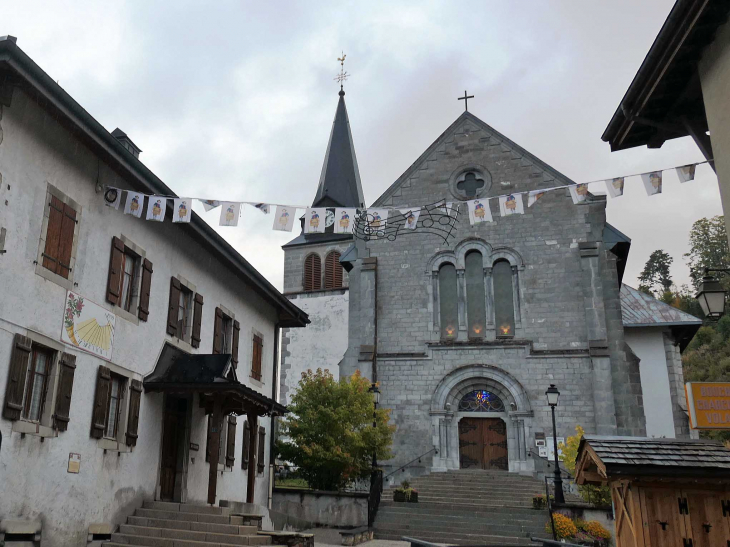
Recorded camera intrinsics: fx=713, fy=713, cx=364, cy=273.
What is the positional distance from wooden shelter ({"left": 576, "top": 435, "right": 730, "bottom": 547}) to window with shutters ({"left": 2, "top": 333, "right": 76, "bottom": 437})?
331 inches

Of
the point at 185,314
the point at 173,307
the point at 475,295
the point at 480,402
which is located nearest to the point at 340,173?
the point at 475,295

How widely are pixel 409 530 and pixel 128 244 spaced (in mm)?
11677

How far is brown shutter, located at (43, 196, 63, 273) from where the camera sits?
38.9 ft

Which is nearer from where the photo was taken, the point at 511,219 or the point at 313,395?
the point at 313,395

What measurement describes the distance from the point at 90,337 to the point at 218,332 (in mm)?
5970

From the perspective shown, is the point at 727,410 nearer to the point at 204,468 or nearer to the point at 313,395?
the point at 204,468

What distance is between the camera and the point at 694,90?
9.41m

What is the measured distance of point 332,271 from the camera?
1766 inches

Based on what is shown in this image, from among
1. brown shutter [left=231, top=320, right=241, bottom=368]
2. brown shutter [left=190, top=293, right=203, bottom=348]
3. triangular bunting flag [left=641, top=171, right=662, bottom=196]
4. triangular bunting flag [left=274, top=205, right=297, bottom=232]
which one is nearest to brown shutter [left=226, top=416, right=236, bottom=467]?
brown shutter [left=231, top=320, right=241, bottom=368]

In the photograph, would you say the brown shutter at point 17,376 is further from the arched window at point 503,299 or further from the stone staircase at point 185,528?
the arched window at point 503,299

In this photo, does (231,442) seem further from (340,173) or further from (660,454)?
(340,173)

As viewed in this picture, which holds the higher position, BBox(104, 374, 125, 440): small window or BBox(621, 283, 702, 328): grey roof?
BBox(621, 283, 702, 328): grey roof

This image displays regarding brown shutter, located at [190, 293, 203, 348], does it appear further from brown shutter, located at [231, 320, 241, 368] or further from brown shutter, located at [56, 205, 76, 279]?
brown shutter, located at [56, 205, 76, 279]

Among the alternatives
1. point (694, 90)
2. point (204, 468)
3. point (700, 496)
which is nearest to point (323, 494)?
point (204, 468)
